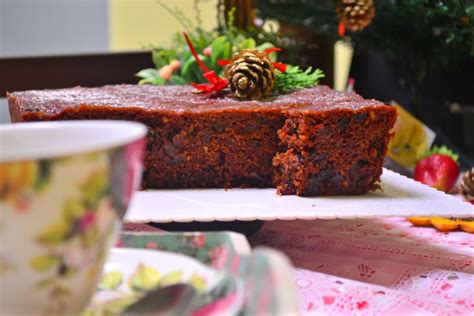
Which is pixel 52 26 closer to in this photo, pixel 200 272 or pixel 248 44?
pixel 248 44

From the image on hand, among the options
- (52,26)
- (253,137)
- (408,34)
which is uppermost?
(408,34)

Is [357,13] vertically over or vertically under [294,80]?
over

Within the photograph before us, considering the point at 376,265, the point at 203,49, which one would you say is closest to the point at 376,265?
the point at 376,265

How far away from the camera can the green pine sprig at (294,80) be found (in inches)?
50.9

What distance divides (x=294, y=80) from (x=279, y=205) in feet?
1.40

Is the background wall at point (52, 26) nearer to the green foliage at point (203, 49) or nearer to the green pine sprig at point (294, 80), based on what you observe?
the green foliage at point (203, 49)

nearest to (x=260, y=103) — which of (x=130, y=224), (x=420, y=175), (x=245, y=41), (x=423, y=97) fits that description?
(x=130, y=224)

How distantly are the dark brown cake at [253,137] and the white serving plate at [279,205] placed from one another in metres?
0.04

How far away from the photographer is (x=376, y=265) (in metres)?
0.88

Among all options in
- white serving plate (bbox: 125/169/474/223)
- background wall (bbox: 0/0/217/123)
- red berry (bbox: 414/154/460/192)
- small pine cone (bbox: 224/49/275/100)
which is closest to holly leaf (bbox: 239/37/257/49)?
small pine cone (bbox: 224/49/275/100)

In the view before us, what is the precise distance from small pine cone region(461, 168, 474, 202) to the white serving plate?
0.21 metres

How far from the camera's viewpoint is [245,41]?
1.64 m

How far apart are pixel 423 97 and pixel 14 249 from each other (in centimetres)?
143

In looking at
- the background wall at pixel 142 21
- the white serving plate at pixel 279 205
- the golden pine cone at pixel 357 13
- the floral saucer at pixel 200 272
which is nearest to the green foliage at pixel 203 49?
the golden pine cone at pixel 357 13
